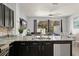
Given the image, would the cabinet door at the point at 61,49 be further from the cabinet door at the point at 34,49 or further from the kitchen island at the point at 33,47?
the cabinet door at the point at 34,49

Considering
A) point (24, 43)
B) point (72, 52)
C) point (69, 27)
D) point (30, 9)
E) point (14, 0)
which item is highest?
point (30, 9)

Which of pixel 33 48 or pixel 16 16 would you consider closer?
pixel 33 48

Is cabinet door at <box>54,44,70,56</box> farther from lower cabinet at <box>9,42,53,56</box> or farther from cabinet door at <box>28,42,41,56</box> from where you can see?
cabinet door at <box>28,42,41,56</box>

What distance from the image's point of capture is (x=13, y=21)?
414cm

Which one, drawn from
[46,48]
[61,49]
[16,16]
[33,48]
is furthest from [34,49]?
[16,16]

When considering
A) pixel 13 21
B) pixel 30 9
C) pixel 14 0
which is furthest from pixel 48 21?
pixel 14 0

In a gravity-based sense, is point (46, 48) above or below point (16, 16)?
below

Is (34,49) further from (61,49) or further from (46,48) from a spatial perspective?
(61,49)

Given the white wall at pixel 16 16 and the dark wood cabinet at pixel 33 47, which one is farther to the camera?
the white wall at pixel 16 16

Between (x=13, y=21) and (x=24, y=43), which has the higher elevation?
(x=13, y=21)

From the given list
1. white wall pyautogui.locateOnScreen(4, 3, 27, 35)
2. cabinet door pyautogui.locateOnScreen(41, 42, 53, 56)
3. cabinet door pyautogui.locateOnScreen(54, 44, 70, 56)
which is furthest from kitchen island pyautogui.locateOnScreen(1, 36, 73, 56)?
white wall pyautogui.locateOnScreen(4, 3, 27, 35)

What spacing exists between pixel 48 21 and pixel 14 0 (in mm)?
2870

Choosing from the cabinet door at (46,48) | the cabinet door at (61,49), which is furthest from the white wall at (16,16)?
the cabinet door at (61,49)

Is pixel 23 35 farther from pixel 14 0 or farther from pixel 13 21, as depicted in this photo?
pixel 14 0
